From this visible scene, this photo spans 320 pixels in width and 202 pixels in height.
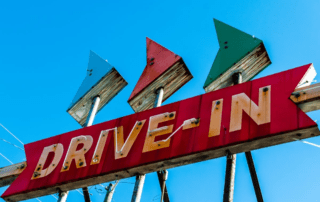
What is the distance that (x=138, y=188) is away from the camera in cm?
741

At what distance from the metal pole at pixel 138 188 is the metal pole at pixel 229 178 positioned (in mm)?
1620

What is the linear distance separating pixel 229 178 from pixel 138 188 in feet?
5.65

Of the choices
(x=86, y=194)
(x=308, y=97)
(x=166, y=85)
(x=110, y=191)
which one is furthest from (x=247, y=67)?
(x=86, y=194)

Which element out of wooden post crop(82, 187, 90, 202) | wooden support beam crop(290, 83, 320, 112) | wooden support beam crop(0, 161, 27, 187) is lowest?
wooden post crop(82, 187, 90, 202)

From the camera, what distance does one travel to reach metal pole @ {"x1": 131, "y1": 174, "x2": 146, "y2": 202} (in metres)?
7.23

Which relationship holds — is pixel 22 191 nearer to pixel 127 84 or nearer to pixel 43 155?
pixel 43 155

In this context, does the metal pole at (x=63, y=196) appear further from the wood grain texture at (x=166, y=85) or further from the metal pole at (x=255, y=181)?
the metal pole at (x=255, y=181)

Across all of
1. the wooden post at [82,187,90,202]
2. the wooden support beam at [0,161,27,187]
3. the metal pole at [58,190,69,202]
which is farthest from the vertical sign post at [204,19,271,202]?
the wooden support beam at [0,161,27,187]

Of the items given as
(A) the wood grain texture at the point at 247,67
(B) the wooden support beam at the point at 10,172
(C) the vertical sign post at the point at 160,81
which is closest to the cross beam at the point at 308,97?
(A) the wood grain texture at the point at 247,67

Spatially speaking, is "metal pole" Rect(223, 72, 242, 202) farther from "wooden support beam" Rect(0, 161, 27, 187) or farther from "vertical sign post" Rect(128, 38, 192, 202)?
"wooden support beam" Rect(0, 161, 27, 187)

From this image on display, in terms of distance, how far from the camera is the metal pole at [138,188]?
23.7 feet

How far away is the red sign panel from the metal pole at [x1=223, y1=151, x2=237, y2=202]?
222 millimetres

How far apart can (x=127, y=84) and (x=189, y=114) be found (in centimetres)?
371

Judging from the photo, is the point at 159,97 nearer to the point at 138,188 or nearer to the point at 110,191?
the point at 110,191
